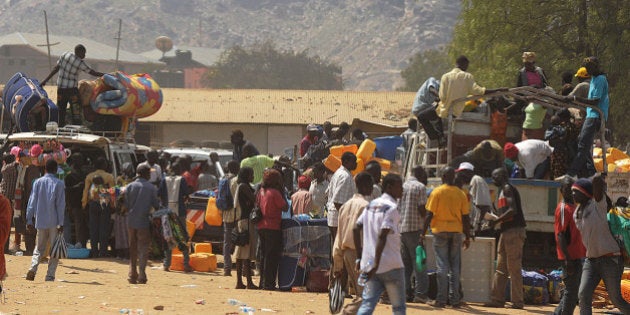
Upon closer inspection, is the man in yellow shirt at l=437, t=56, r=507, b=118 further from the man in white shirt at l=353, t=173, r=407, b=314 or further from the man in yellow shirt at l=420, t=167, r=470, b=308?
the man in white shirt at l=353, t=173, r=407, b=314

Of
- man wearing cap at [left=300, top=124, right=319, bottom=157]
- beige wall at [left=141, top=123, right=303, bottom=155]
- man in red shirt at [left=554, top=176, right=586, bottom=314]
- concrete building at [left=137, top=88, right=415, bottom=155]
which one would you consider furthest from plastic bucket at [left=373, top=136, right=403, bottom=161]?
beige wall at [left=141, top=123, right=303, bottom=155]

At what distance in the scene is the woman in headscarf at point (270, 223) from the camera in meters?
16.5

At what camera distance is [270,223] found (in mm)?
16547

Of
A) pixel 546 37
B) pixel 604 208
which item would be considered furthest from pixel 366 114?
pixel 604 208

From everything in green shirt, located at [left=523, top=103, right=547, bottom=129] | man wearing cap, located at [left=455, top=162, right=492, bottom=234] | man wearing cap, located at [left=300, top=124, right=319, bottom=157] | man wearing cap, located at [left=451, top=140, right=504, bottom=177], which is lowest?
man wearing cap, located at [left=455, top=162, right=492, bottom=234]

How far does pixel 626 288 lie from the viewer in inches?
624

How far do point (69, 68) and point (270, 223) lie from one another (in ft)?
25.5

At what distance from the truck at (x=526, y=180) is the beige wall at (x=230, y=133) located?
3447cm

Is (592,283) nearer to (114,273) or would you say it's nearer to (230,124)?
(114,273)

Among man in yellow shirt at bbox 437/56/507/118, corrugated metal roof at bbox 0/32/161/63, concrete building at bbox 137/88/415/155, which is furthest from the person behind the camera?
corrugated metal roof at bbox 0/32/161/63

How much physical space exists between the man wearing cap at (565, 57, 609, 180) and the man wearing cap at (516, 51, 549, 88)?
169 centimetres

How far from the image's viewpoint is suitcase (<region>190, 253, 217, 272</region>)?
64.7 ft

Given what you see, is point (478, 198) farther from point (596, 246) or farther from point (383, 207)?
point (383, 207)

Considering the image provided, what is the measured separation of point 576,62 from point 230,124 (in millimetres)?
21603
